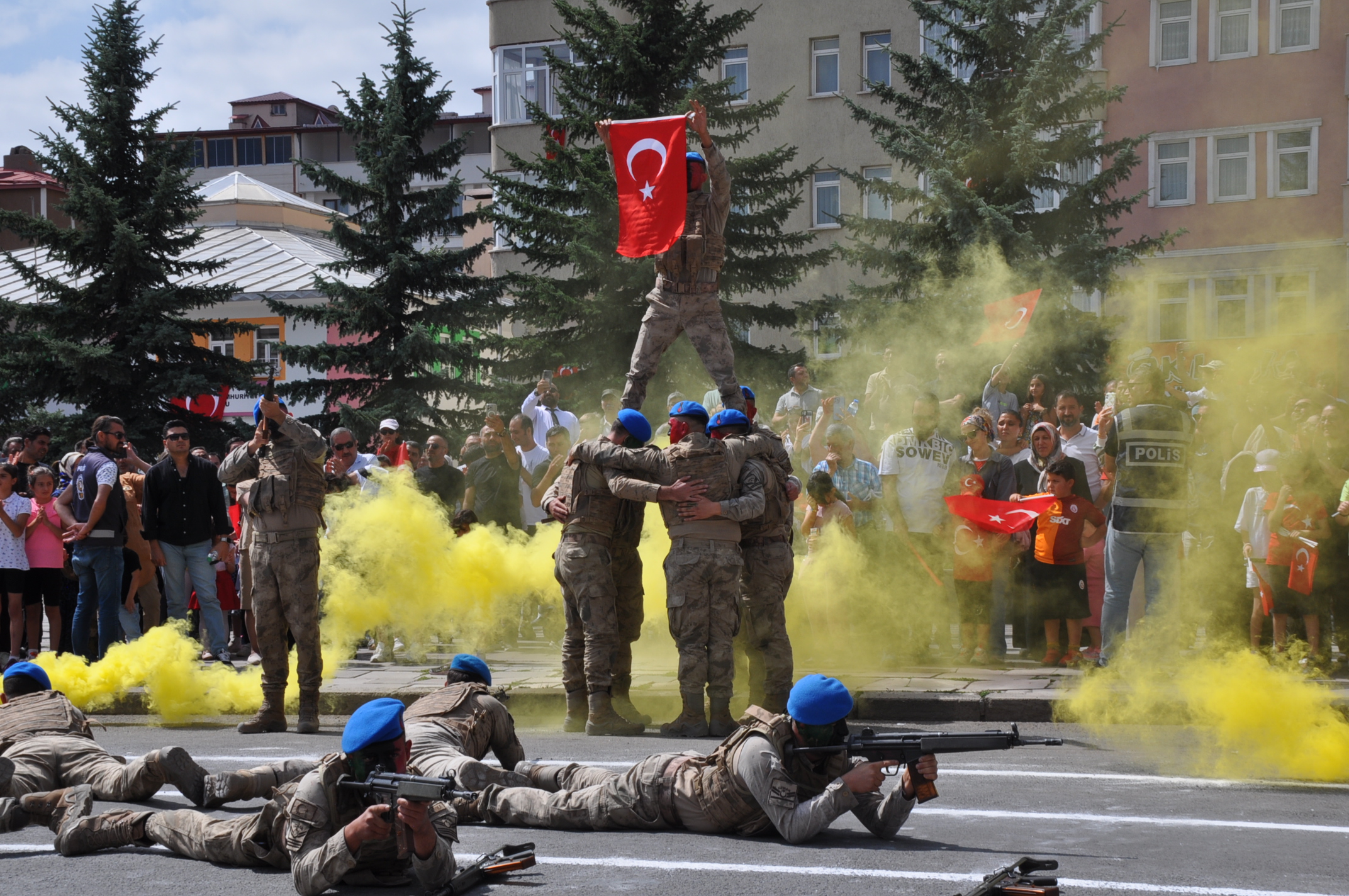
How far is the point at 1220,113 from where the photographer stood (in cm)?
3027

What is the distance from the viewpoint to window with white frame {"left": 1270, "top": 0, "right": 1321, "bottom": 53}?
92.0 feet

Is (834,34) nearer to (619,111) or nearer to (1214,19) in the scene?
(1214,19)

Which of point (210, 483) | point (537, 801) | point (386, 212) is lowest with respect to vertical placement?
point (537, 801)

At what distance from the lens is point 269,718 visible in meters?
8.95

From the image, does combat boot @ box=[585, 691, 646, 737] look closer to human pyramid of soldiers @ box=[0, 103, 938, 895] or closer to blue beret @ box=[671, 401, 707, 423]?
human pyramid of soldiers @ box=[0, 103, 938, 895]

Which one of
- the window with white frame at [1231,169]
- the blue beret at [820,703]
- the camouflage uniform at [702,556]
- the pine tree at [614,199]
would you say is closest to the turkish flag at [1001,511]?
the camouflage uniform at [702,556]

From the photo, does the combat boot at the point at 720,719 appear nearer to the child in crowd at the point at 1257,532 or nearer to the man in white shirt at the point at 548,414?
the child in crowd at the point at 1257,532

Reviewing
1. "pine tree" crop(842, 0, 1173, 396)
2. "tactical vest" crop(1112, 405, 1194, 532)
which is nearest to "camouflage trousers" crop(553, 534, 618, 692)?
"tactical vest" crop(1112, 405, 1194, 532)

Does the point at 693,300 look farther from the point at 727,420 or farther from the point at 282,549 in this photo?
the point at 282,549

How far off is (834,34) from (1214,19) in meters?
8.94

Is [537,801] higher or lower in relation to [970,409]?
lower

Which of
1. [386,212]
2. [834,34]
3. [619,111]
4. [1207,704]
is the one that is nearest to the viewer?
[1207,704]

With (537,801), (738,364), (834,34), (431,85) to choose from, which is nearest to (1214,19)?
(834,34)

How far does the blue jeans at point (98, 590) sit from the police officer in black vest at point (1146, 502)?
8094mm
